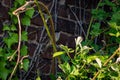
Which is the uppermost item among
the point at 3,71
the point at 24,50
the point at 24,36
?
the point at 24,36

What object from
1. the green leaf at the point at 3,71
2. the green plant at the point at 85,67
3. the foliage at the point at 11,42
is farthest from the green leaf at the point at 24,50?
the green plant at the point at 85,67

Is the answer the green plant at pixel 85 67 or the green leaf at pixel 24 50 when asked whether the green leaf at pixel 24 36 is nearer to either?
the green leaf at pixel 24 50

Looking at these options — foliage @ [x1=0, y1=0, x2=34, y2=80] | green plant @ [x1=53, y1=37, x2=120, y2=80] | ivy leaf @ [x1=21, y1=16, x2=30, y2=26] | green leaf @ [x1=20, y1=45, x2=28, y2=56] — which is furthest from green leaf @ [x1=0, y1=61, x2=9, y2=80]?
green plant @ [x1=53, y1=37, x2=120, y2=80]

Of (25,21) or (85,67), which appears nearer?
(85,67)

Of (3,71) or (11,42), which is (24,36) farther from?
(3,71)

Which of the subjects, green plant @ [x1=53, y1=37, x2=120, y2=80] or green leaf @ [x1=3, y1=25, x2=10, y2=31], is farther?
green leaf @ [x1=3, y1=25, x2=10, y2=31]

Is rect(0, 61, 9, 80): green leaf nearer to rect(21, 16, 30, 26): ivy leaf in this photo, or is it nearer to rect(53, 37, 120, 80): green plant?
rect(21, 16, 30, 26): ivy leaf

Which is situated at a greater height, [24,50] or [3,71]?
[24,50]

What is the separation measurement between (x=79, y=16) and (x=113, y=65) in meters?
0.97

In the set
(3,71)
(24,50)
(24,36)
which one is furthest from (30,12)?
(3,71)

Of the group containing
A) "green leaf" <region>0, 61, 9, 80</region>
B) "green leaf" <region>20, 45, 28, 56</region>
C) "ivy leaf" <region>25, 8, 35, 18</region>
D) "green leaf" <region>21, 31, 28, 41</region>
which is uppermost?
"ivy leaf" <region>25, 8, 35, 18</region>

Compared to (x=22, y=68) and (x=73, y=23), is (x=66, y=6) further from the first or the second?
(x=22, y=68)

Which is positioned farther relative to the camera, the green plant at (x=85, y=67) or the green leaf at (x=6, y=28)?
the green leaf at (x=6, y=28)

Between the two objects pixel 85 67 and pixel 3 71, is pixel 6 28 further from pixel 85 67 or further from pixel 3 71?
pixel 85 67
